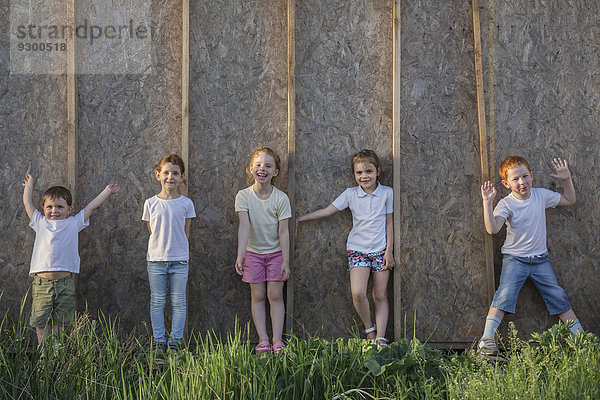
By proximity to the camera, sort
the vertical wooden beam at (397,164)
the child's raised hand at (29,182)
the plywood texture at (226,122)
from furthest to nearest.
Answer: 1. the plywood texture at (226,122)
2. the vertical wooden beam at (397,164)
3. the child's raised hand at (29,182)

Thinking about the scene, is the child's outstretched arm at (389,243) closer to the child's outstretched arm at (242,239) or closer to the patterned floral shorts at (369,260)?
the patterned floral shorts at (369,260)

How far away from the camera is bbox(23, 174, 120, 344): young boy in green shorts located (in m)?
5.84

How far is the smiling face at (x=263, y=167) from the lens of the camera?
6.18 metres

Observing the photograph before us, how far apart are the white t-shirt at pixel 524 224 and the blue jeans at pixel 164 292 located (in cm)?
298

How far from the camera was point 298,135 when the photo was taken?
6.55 metres

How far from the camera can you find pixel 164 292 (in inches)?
237

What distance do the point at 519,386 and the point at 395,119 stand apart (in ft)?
11.6

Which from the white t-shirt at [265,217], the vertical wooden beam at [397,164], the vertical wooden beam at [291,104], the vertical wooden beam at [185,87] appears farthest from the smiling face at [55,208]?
the vertical wooden beam at [397,164]

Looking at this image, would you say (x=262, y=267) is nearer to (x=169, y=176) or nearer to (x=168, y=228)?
(x=168, y=228)

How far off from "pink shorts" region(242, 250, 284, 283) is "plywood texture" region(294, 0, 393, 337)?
31cm

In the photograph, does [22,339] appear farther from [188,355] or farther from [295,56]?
[295,56]

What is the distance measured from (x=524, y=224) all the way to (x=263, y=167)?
2498 mm

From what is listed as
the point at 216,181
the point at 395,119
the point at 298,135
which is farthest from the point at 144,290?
the point at 395,119

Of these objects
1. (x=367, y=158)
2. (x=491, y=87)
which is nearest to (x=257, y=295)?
(x=367, y=158)
